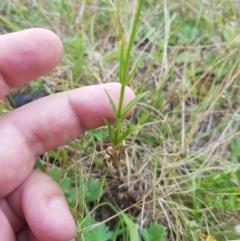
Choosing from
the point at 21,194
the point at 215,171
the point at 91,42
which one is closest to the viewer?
the point at 21,194

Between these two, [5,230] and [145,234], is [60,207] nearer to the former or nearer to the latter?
[5,230]

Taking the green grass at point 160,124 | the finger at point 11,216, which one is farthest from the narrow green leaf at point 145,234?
the finger at point 11,216

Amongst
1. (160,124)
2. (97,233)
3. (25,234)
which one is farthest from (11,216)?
(160,124)

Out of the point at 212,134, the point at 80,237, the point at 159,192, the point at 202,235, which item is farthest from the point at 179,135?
the point at 80,237

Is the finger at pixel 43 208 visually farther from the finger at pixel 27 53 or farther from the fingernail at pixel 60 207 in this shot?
the finger at pixel 27 53

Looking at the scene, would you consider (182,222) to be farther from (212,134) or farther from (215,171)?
(212,134)
